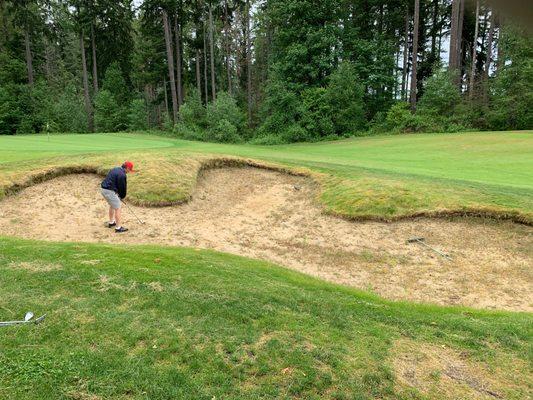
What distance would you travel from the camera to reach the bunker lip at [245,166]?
32.2ft

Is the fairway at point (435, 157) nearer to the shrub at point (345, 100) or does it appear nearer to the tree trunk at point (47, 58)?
the shrub at point (345, 100)

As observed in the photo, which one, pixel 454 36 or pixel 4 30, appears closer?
pixel 454 36

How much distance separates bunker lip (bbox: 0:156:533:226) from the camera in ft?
32.2

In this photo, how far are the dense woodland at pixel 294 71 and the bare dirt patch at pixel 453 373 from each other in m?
24.9

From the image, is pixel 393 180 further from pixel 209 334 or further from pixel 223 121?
pixel 223 121

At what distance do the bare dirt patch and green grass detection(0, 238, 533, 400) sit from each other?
29 millimetres

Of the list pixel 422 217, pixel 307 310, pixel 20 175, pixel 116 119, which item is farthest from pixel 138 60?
pixel 307 310

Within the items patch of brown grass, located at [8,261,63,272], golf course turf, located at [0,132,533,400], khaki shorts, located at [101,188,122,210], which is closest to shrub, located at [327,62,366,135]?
khaki shorts, located at [101,188,122,210]

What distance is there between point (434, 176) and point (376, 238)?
448 centimetres

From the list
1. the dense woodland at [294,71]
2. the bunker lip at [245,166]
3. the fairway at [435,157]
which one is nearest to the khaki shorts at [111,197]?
the bunker lip at [245,166]

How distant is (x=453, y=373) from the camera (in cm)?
471

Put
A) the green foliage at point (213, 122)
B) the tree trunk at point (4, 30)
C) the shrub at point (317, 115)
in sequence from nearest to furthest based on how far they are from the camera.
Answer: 1. the shrub at point (317, 115)
2. the green foliage at point (213, 122)
3. the tree trunk at point (4, 30)

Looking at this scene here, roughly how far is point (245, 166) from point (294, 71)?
78.3 ft

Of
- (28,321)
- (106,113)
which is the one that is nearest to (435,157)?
(28,321)
